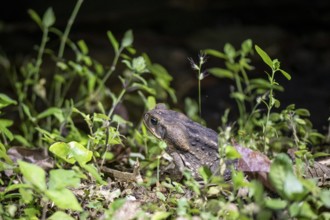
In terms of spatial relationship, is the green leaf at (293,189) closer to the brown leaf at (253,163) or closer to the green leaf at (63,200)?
the brown leaf at (253,163)

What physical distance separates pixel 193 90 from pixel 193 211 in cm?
461

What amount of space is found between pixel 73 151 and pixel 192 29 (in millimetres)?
7148

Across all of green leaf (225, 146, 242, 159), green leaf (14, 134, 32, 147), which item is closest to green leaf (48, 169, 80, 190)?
green leaf (225, 146, 242, 159)

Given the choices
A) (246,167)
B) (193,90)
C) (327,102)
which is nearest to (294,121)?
(246,167)

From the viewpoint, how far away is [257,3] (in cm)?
1005

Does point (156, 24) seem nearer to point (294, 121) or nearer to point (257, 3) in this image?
point (257, 3)

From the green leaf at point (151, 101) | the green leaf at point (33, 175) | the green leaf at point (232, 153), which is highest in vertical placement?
the green leaf at point (151, 101)

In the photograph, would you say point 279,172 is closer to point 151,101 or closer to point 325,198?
point 325,198

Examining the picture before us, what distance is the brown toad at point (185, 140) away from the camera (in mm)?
3496

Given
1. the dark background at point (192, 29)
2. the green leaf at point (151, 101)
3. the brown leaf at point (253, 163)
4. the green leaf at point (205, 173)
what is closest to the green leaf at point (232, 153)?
the green leaf at point (205, 173)

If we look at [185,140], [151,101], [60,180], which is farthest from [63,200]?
[151,101]

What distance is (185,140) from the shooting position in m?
3.63

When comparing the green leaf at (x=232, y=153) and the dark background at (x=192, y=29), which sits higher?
the dark background at (x=192, y=29)

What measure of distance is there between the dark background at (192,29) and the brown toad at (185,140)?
11.3 feet
